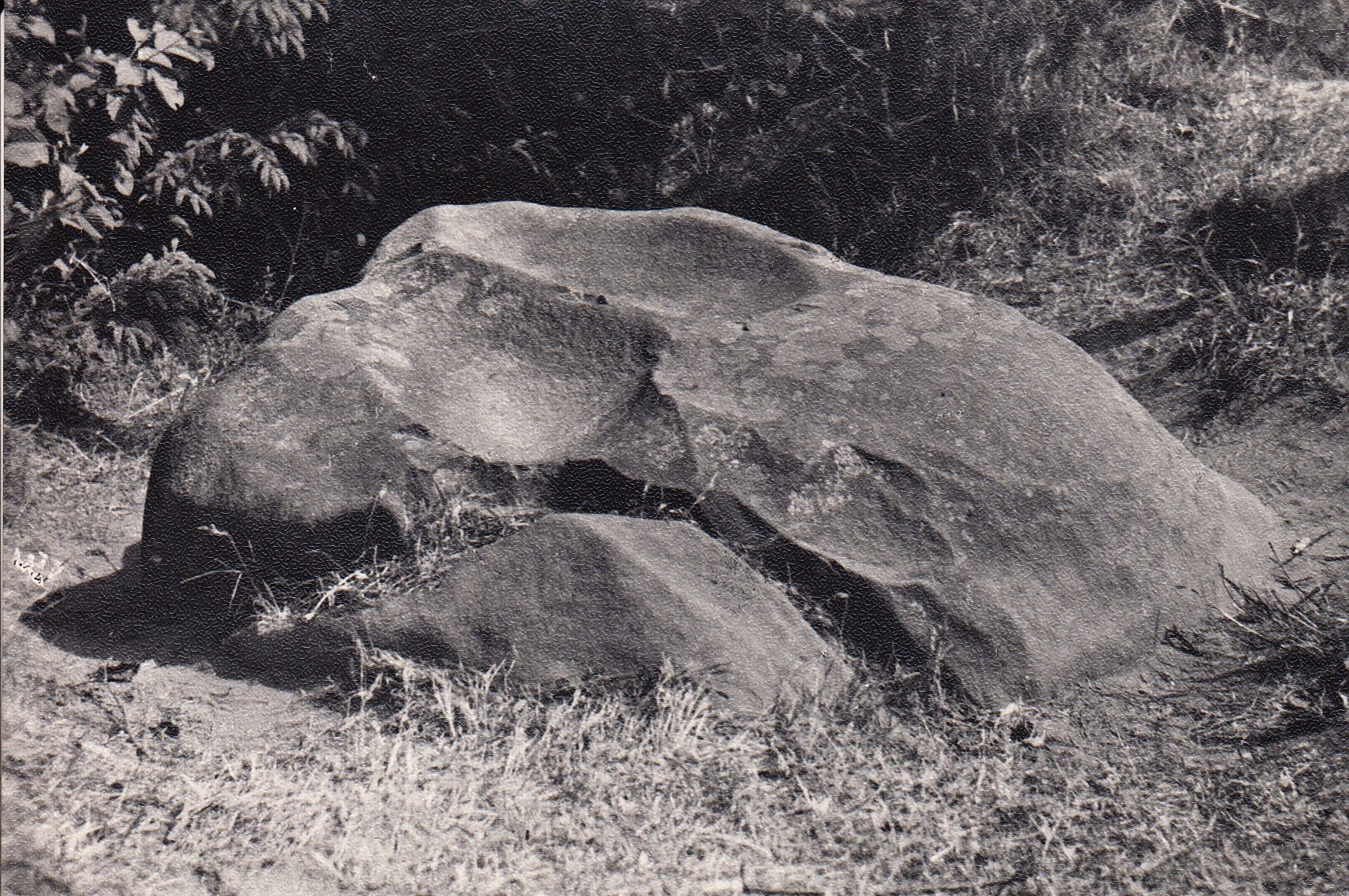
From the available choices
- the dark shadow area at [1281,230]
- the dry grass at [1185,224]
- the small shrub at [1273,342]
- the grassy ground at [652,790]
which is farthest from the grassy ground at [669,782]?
the dark shadow area at [1281,230]

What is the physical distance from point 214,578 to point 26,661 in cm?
43

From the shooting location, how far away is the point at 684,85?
451cm

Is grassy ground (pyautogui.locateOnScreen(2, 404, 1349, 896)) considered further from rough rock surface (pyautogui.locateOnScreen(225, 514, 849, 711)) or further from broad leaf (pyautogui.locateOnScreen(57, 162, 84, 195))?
broad leaf (pyautogui.locateOnScreen(57, 162, 84, 195))

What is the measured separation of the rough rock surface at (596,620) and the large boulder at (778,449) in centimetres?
12

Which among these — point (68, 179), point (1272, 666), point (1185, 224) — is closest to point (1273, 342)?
point (1185, 224)

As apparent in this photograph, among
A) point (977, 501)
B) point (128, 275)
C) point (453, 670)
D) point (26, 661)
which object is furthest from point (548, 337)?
point (128, 275)

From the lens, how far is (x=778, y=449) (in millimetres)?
2725

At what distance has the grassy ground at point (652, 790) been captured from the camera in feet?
7.18

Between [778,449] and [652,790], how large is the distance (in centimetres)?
79

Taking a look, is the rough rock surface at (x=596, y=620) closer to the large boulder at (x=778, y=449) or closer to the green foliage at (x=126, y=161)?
the large boulder at (x=778, y=449)

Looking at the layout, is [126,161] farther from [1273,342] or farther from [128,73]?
[1273,342]

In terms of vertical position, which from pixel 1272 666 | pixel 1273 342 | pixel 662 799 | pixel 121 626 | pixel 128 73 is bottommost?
pixel 121 626

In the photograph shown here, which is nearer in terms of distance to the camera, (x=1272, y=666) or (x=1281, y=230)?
(x=1272, y=666)

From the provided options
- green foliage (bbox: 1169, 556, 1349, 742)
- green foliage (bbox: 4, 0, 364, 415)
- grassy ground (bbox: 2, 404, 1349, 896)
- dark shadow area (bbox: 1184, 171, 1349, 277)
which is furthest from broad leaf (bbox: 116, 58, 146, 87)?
dark shadow area (bbox: 1184, 171, 1349, 277)
